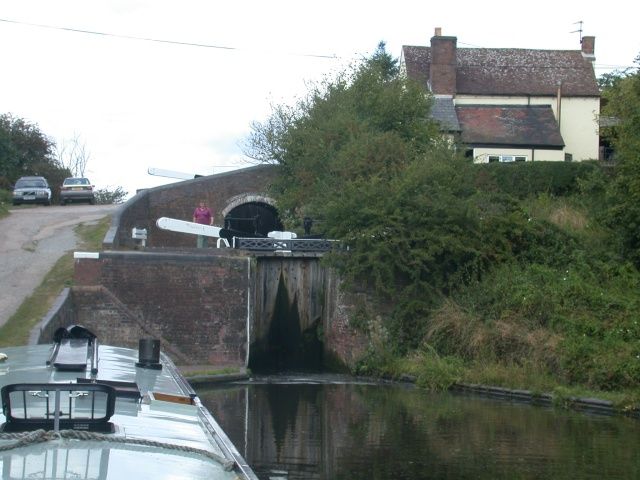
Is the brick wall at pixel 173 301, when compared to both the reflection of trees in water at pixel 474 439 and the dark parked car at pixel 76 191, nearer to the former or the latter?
the reflection of trees in water at pixel 474 439

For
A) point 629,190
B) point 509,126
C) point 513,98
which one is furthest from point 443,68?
point 629,190

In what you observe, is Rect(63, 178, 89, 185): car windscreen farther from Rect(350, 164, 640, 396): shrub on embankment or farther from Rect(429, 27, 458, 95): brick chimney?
Rect(350, 164, 640, 396): shrub on embankment

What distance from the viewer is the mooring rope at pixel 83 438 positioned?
5234 mm

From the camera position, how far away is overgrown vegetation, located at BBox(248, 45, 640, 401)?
22.7 meters

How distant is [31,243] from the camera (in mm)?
31281

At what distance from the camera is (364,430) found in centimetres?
1658

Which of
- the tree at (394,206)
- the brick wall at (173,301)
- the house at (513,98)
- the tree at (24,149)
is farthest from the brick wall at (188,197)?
the tree at (24,149)

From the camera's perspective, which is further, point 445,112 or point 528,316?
point 445,112

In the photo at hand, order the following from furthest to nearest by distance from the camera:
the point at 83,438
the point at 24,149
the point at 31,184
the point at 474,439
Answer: the point at 24,149, the point at 31,184, the point at 474,439, the point at 83,438

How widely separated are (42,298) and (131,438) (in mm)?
19399

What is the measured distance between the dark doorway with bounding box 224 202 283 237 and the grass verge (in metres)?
5.61

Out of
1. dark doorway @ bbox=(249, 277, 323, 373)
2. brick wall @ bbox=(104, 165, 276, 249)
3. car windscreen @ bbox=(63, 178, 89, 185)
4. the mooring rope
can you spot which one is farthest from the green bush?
the mooring rope

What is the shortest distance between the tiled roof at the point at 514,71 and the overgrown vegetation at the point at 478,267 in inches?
472

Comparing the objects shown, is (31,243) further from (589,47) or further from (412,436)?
(589,47)
